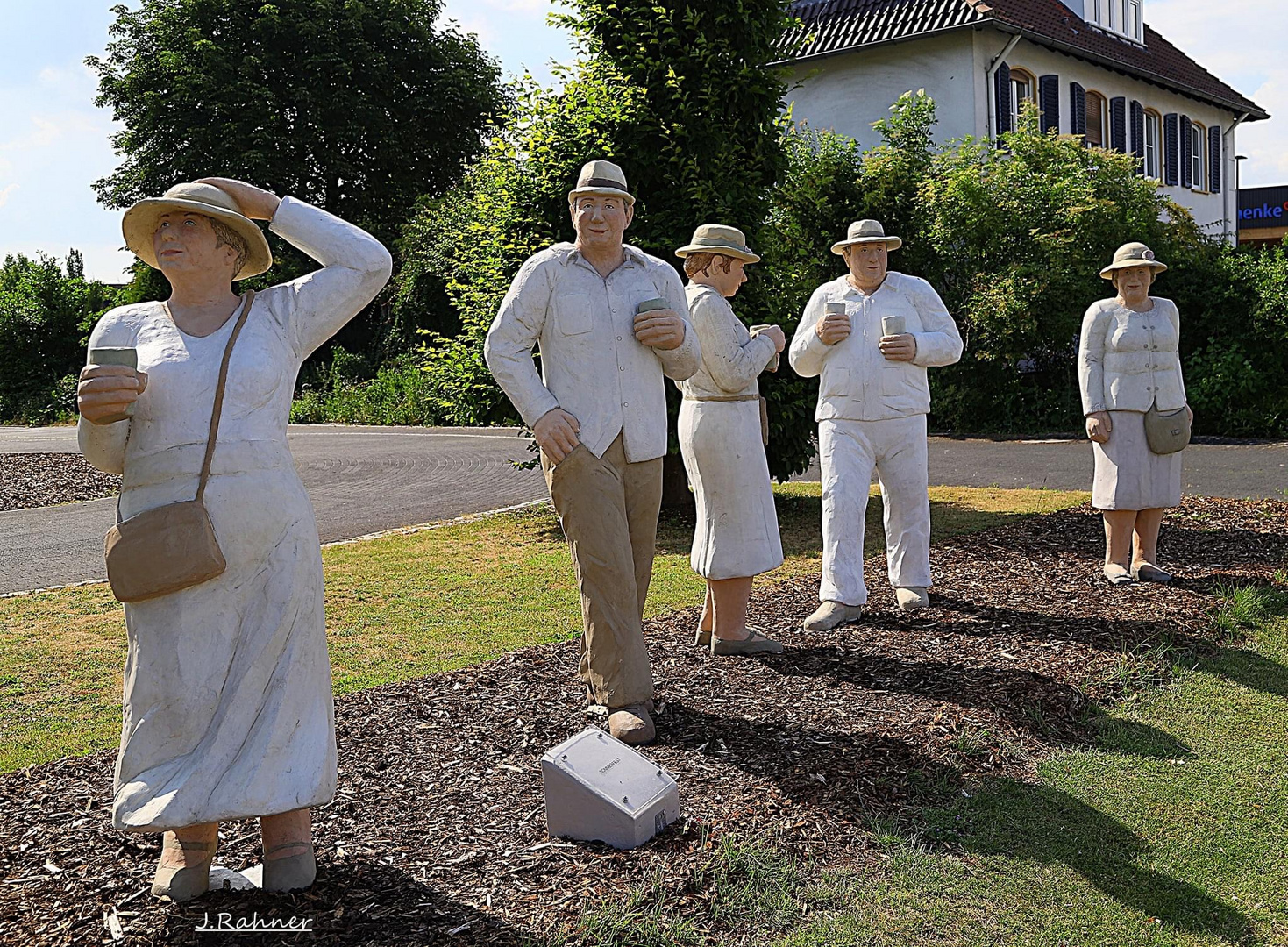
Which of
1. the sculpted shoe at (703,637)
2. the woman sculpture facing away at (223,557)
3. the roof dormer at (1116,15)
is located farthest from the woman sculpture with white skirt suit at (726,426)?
the roof dormer at (1116,15)

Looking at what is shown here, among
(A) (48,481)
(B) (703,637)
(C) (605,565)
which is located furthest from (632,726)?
(A) (48,481)

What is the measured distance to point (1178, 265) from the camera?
61.8 ft

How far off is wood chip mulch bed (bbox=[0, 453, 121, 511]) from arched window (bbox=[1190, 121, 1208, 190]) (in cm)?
2649

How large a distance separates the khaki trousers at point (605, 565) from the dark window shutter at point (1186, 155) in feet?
96.1

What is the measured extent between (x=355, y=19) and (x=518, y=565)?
87.4 feet

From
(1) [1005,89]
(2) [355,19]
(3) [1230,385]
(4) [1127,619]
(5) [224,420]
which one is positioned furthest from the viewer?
(2) [355,19]

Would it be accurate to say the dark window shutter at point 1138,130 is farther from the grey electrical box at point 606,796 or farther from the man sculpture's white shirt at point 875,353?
the grey electrical box at point 606,796

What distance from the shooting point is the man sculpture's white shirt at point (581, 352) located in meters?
4.88

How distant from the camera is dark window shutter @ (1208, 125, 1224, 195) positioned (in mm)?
31750

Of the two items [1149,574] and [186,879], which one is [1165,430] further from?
[186,879]

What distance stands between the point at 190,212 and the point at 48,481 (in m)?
14.2

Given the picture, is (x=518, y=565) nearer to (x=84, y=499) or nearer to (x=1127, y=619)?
(x=1127, y=619)

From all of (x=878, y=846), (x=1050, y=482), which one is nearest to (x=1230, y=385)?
(x=1050, y=482)

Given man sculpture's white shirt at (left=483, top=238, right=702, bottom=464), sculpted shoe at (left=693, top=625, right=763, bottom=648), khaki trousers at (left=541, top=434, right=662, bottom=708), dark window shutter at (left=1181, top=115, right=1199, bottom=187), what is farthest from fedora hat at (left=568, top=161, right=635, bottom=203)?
dark window shutter at (left=1181, top=115, right=1199, bottom=187)
